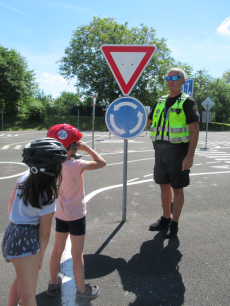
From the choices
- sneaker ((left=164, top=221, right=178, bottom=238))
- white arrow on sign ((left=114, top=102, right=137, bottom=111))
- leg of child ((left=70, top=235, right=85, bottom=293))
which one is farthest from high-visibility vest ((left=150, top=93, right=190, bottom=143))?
leg of child ((left=70, top=235, right=85, bottom=293))

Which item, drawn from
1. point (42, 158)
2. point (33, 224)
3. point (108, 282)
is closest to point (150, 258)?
point (108, 282)

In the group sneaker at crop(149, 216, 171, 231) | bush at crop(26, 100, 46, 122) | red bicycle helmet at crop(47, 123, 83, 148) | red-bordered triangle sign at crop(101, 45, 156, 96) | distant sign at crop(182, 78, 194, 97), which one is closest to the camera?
red bicycle helmet at crop(47, 123, 83, 148)

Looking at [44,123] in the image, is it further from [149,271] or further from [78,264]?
[78,264]

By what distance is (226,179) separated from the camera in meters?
6.33

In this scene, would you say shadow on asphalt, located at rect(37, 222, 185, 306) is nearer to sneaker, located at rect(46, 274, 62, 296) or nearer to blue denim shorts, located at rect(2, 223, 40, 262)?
sneaker, located at rect(46, 274, 62, 296)

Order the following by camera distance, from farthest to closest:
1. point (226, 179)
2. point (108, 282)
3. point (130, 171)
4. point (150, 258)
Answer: point (130, 171)
point (226, 179)
point (150, 258)
point (108, 282)

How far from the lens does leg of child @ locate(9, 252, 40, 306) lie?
1.49 m

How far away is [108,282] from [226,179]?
5.01 m

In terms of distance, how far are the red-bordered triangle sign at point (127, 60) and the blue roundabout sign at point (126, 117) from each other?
254 mm

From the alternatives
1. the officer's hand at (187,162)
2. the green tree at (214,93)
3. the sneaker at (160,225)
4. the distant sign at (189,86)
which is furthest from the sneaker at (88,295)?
the green tree at (214,93)

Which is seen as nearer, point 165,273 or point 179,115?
point 165,273

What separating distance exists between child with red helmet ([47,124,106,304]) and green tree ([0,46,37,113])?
36.5m

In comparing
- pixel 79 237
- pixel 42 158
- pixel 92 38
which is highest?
pixel 92 38

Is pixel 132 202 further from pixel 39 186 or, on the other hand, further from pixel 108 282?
pixel 39 186
